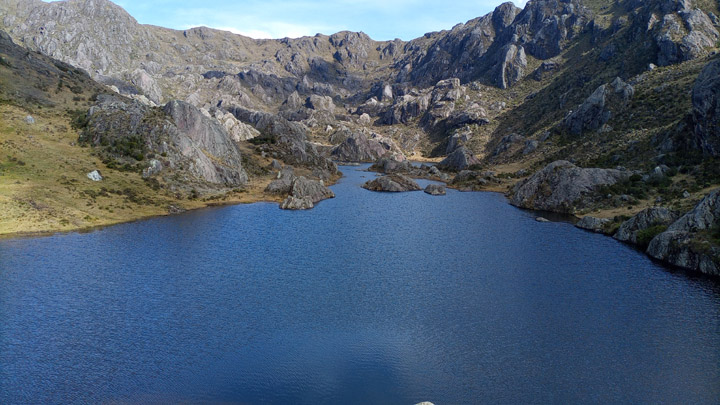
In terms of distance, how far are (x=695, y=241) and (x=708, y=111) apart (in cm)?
4052

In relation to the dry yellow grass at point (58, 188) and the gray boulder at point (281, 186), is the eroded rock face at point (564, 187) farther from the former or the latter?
the dry yellow grass at point (58, 188)

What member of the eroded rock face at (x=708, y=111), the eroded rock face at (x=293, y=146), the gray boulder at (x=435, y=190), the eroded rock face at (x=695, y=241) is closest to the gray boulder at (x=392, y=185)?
the gray boulder at (x=435, y=190)

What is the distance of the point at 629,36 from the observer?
180 m

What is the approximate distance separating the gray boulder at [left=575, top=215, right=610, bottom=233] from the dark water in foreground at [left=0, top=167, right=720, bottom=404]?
5.15 metres

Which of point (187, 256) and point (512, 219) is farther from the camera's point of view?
point (512, 219)

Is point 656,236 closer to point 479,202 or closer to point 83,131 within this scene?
point 479,202

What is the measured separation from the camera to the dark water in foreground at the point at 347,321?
34438 millimetres

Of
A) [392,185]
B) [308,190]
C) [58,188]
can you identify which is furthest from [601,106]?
[58,188]

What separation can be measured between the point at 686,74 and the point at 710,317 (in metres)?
110

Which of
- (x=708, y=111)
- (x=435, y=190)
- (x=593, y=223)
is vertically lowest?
(x=593, y=223)

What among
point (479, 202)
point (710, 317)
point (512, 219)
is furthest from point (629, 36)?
point (710, 317)

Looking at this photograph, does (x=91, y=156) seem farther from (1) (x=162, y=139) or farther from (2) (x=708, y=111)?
(2) (x=708, y=111)

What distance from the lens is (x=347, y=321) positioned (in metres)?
45.8

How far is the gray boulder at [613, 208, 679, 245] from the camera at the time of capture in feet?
234
